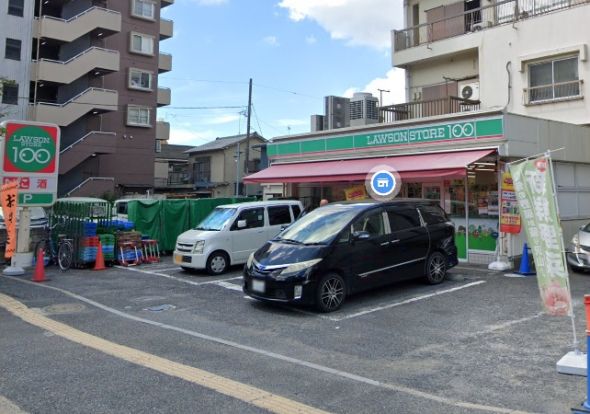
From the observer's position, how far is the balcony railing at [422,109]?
18109 millimetres

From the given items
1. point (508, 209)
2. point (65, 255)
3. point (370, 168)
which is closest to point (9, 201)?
point (65, 255)

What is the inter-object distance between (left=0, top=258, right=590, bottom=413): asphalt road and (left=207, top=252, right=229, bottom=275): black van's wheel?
2.05 m

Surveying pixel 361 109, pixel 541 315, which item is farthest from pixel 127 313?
pixel 361 109

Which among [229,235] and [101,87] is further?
[101,87]

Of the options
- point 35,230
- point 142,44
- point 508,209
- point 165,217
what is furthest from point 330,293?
point 142,44

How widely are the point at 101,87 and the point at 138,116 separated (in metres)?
3.14

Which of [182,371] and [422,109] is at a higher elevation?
[422,109]

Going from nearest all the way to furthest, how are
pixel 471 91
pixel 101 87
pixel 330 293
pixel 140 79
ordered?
pixel 330 293 < pixel 471 91 < pixel 101 87 < pixel 140 79

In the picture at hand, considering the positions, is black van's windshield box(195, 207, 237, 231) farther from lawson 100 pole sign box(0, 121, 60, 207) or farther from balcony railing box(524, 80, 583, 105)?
balcony railing box(524, 80, 583, 105)

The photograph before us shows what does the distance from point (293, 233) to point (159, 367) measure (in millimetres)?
4297

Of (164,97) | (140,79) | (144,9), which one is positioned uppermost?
(144,9)

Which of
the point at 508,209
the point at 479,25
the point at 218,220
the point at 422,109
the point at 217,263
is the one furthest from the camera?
the point at 422,109

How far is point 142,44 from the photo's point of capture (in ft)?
116

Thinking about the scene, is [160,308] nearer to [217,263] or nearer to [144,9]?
[217,263]
